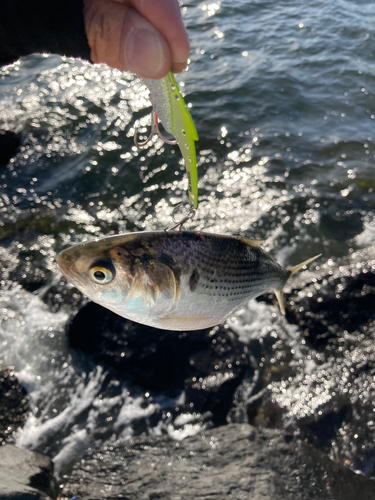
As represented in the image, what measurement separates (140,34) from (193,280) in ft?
4.84

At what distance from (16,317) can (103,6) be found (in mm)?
5682

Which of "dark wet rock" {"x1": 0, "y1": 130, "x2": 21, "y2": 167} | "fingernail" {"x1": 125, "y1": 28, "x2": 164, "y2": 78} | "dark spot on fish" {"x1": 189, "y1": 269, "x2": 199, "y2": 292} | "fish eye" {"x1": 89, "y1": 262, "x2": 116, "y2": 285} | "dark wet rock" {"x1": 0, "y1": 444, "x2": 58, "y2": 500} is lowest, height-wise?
"dark wet rock" {"x1": 0, "y1": 444, "x2": 58, "y2": 500}

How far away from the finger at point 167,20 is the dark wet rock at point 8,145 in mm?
8545

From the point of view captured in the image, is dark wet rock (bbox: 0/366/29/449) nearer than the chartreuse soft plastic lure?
No

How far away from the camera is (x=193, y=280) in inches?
83.0

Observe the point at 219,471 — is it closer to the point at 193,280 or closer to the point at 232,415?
the point at 232,415

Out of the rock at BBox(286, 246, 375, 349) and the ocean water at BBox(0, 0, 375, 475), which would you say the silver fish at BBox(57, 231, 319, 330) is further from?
the rock at BBox(286, 246, 375, 349)

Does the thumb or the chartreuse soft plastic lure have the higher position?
the thumb

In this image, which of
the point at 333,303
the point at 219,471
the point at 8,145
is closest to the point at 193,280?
the point at 219,471

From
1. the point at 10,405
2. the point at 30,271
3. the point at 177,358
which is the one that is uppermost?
the point at 30,271

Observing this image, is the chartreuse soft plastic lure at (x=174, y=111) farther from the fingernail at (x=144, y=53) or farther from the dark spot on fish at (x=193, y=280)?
the dark spot on fish at (x=193, y=280)

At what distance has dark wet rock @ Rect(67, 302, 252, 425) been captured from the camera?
16.7 feet

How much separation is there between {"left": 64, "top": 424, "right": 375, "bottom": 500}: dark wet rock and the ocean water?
1.19ft

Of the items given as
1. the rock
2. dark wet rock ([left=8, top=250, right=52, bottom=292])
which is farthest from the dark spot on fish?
dark wet rock ([left=8, top=250, right=52, bottom=292])
